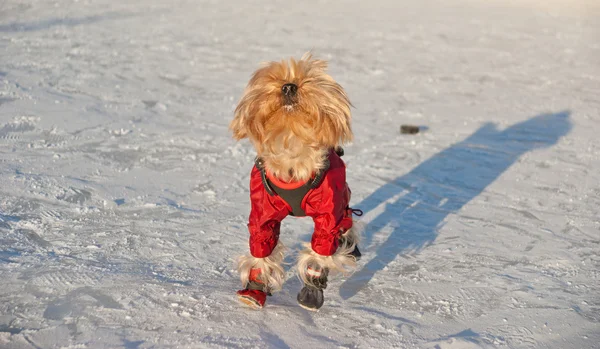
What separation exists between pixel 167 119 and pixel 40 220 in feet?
9.90

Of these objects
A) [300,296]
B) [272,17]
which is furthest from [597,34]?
[300,296]

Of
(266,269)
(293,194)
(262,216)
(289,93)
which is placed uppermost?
(289,93)

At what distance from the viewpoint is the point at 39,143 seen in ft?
Result: 19.4

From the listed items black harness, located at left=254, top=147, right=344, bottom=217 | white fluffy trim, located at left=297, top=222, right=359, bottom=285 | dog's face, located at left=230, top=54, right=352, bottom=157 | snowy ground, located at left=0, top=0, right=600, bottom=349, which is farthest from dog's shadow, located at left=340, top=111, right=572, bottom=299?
dog's face, located at left=230, top=54, right=352, bottom=157

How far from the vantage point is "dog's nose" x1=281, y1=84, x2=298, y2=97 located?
321 cm

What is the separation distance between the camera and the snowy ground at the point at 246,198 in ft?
11.1

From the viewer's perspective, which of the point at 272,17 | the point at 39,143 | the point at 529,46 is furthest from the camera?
the point at 272,17

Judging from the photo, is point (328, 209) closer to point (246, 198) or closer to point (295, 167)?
point (295, 167)

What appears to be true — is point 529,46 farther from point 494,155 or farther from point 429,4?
point 494,155

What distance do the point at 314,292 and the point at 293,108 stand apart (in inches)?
41.3

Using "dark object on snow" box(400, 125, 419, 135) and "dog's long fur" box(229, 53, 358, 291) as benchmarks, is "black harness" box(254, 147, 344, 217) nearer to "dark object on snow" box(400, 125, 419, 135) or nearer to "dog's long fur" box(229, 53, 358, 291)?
"dog's long fur" box(229, 53, 358, 291)

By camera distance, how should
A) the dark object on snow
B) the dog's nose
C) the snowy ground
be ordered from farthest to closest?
the dark object on snow
the snowy ground
the dog's nose

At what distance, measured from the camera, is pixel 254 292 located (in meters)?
3.56


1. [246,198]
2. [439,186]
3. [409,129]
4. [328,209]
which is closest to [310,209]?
[328,209]
